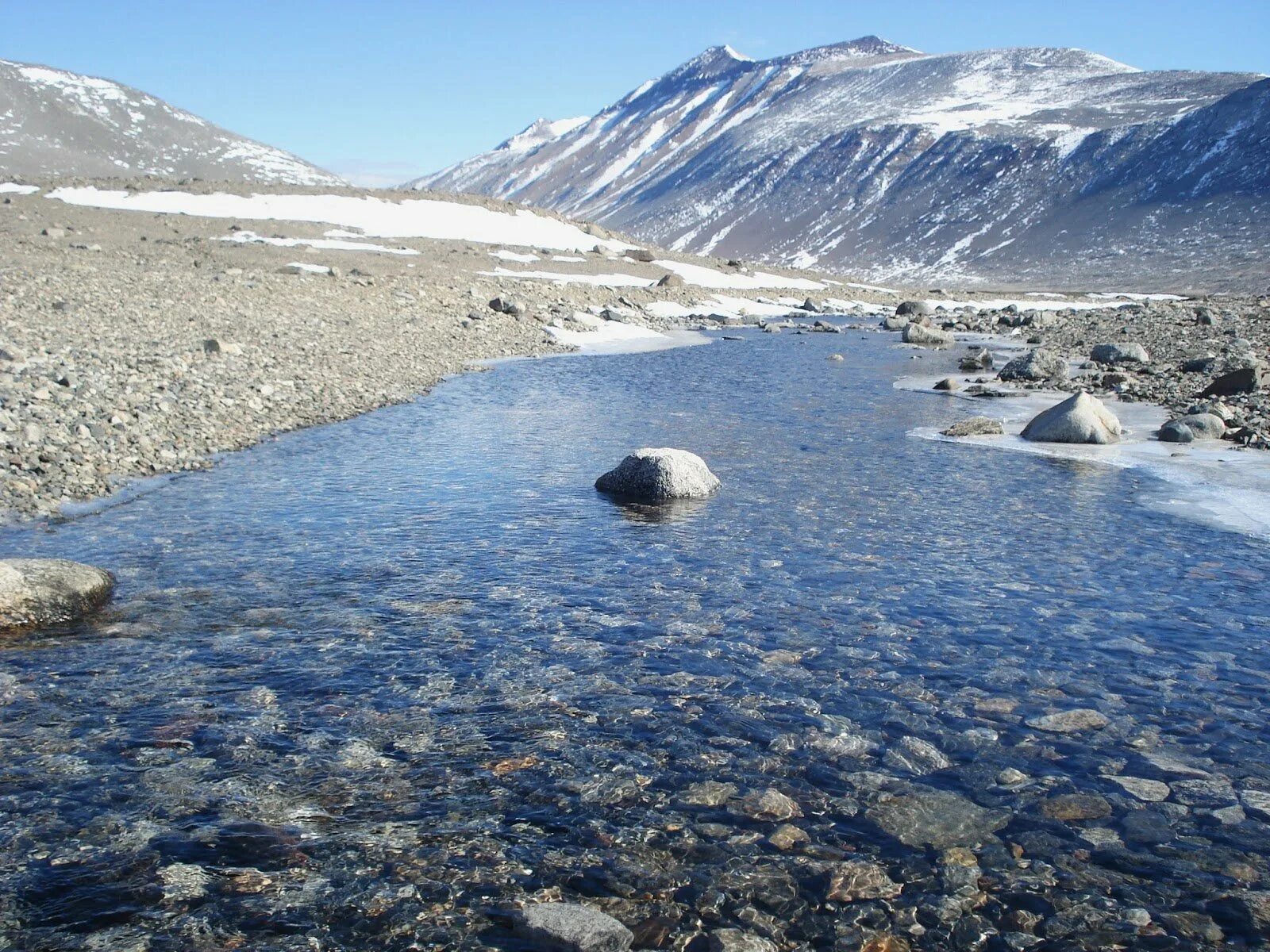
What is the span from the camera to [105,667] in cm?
772

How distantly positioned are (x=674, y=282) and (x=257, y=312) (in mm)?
37160

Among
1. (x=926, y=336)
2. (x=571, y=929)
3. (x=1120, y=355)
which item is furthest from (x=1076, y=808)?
(x=926, y=336)

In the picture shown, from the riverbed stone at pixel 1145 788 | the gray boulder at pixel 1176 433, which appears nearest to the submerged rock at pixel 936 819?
the riverbed stone at pixel 1145 788

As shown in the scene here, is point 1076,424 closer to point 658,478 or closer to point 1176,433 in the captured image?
point 1176,433

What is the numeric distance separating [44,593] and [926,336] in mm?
40982

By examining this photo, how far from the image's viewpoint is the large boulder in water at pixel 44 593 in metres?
8.59

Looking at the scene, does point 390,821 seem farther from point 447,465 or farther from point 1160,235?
point 1160,235

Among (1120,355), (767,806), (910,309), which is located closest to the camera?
(767,806)

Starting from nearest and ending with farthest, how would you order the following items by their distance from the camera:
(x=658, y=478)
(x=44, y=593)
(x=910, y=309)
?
1. (x=44, y=593)
2. (x=658, y=478)
3. (x=910, y=309)

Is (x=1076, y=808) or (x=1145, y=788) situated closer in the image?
(x=1076, y=808)

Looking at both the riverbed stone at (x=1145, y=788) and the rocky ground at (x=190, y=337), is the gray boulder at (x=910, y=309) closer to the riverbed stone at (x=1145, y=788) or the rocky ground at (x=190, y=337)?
the rocky ground at (x=190, y=337)

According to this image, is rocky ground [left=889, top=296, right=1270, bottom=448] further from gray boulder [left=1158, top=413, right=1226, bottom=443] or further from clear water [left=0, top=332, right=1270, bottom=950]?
clear water [left=0, top=332, right=1270, bottom=950]

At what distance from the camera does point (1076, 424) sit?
18.5 m

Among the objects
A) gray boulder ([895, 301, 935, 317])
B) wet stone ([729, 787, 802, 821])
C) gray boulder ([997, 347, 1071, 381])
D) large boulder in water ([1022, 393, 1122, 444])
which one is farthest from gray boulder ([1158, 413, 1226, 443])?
gray boulder ([895, 301, 935, 317])
